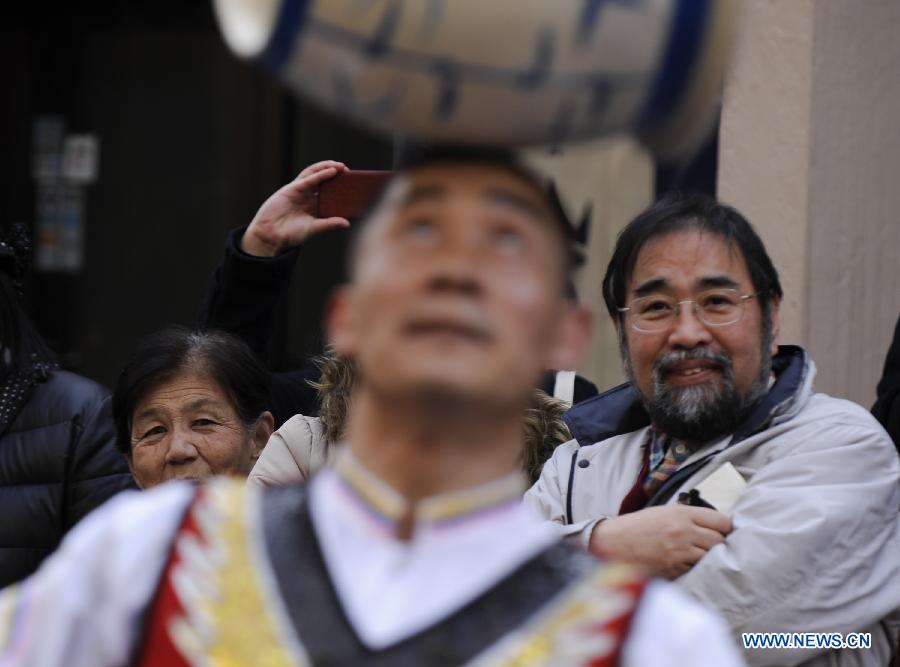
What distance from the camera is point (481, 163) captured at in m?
1.77

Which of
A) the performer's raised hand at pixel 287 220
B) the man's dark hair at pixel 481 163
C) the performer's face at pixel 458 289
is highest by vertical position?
the man's dark hair at pixel 481 163

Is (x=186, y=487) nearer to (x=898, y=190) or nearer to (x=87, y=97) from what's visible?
(x=898, y=190)

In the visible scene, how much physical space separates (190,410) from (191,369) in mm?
108

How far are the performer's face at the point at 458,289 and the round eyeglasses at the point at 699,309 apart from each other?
1711mm

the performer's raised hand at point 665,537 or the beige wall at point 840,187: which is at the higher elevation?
the beige wall at point 840,187

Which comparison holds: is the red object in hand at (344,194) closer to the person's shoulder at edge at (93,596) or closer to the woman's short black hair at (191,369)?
the woman's short black hair at (191,369)

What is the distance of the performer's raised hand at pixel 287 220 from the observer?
13.0ft

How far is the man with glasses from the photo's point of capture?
3.02 meters

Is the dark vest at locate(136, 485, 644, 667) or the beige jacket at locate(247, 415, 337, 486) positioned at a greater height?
the dark vest at locate(136, 485, 644, 667)

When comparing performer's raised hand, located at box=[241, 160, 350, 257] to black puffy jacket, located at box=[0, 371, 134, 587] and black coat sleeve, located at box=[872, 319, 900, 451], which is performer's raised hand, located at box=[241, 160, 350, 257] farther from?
black coat sleeve, located at box=[872, 319, 900, 451]

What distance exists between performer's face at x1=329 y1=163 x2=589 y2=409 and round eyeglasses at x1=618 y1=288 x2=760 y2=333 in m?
1.71

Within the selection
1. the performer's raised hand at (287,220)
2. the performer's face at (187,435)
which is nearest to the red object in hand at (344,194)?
the performer's raised hand at (287,220)

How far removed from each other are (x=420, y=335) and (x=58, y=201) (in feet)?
19.1

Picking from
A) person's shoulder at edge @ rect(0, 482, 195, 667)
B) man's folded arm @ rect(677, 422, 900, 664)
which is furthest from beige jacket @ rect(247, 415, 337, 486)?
person's shoulder at edge @ rect(0, 482, 195, 667)
